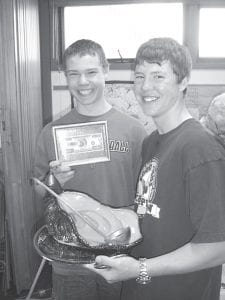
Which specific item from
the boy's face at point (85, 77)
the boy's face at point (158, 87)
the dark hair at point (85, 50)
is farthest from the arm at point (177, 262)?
the dark hair at point (85, 50)

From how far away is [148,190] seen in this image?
100 centimetres

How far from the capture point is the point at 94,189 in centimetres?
148

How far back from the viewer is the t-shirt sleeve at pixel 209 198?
0.80 metres

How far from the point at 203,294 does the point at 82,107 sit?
3.10ft

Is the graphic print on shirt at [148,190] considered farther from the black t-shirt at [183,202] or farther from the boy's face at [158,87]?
the boy's face at [158,87]

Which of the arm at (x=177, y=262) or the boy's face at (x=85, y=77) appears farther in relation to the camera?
the boy's face at (x=85, y=77)

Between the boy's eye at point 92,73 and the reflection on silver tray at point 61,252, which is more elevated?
the boy's eye at point 92,73

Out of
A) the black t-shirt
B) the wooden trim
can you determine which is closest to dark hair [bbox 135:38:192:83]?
the black t-shirt

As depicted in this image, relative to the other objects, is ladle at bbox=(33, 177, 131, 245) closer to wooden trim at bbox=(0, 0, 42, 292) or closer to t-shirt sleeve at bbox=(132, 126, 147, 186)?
t-shirt sleeve at bbox=(132, 126, 147, 186)

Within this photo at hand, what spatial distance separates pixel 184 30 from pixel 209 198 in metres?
2.53

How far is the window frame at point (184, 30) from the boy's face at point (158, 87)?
212 centimetres

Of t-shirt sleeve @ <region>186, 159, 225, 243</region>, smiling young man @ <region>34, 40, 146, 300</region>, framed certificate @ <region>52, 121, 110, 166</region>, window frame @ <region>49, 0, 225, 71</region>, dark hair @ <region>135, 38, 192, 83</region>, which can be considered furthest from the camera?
window frame @ <region>49, 0, 225, 71</region>

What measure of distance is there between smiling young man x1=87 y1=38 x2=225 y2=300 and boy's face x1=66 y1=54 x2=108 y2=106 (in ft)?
1.70

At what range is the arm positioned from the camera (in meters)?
0.82
